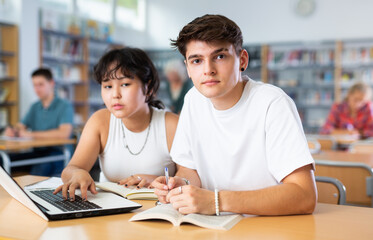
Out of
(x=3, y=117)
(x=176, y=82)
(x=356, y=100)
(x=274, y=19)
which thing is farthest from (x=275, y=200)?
(x=274, y=19)

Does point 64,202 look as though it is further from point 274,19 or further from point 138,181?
point 274,19

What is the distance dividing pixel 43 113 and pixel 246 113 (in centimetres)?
321

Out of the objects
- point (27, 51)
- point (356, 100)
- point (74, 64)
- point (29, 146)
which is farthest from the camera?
point (74, 64)

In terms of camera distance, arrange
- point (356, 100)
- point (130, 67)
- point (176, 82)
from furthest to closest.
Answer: point (356, 100) → point (176, 82) → point (130, 67)

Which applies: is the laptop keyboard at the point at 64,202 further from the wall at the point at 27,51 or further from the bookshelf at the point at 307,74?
the bookshelf at the point at 307,74

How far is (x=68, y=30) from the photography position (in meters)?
7.16

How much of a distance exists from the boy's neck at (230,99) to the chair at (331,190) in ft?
1.79

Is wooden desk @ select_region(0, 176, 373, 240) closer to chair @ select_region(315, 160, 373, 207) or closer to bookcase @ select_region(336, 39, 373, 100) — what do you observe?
chair @ select_region(315, 160, 373, 207)

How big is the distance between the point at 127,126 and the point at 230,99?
0.66 metres

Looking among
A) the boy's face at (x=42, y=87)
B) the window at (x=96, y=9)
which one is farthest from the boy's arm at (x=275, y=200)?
the window at (x=96, y=9)

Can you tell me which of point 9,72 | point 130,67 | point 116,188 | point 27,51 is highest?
point 27,51

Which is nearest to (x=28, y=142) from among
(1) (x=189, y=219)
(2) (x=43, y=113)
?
(2) (x=43, y=113)

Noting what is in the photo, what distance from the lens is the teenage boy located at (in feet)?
3.79

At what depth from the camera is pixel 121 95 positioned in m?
1.78
